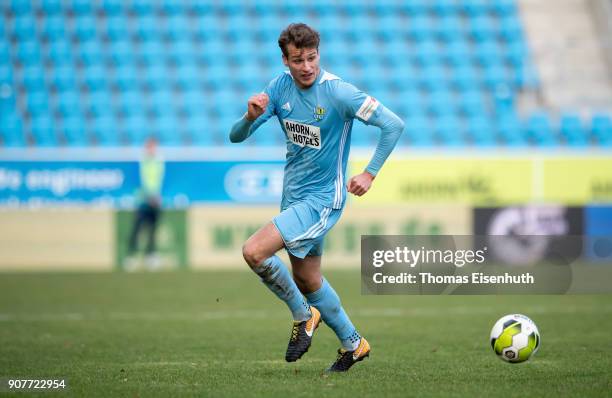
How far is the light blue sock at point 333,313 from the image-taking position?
6.78 m

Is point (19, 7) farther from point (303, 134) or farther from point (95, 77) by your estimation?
point (303, 134)

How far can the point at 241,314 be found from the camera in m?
11.5

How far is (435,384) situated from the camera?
248 inches

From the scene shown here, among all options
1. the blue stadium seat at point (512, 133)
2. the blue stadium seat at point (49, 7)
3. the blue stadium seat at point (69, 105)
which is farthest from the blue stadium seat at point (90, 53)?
the blue stadium seat at point (512, 133)

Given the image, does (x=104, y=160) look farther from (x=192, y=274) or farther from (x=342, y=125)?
(x=342, y=125)

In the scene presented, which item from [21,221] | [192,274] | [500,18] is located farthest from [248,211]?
[500,18]

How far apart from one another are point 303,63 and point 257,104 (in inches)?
17.7

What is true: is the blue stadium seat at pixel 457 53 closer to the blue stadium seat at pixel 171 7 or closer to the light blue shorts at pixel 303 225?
the blue stadium seat at pixel 171 7

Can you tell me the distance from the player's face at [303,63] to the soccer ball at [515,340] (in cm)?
219

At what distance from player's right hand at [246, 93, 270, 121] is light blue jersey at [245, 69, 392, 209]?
0.35m

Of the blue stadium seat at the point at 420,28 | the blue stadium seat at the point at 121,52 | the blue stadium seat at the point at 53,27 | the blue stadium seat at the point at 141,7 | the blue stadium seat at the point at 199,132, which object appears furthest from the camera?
the blue stadium seat at the point at 420,28

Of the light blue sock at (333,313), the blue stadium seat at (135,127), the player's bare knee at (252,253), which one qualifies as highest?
the blue stadium seat at (135,127)

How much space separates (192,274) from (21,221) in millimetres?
3319

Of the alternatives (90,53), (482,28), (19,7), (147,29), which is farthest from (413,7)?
(19,7)
